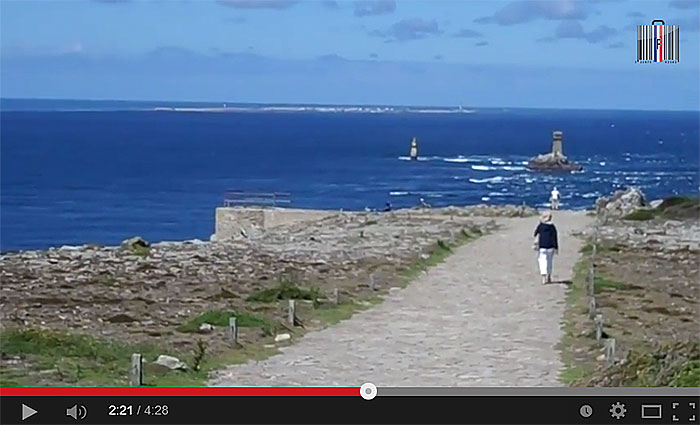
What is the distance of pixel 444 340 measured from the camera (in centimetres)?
1080

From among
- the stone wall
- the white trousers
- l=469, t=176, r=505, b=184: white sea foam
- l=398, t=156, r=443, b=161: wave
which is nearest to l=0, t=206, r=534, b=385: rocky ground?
the white trousers

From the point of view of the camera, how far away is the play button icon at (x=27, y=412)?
9.93 ft

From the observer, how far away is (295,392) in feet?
10.4

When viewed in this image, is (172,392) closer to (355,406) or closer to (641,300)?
(355,406)

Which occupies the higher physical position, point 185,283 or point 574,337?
point 574,337

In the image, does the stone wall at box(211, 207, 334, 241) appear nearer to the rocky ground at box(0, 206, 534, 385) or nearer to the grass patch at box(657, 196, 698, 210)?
the rocky ground at box(0, 206, 534, 385)

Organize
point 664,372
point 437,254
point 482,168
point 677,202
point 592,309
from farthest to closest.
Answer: point 482,168
point 677,202
point 437,254
point 592,309
point 664,372

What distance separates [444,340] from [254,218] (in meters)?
26.4

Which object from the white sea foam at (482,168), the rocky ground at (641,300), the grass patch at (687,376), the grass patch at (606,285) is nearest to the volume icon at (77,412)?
the grass patch at (687,376)

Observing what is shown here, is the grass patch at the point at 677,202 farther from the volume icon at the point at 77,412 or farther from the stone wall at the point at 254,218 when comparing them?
the volume icon at the point at 77,412

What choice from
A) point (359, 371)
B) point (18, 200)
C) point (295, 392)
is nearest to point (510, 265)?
point (359, 371)

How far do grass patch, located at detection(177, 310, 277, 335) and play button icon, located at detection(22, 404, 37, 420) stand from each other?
841 centimetres

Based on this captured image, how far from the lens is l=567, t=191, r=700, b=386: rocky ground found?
729cm

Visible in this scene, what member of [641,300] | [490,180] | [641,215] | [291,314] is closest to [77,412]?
[291,314]
